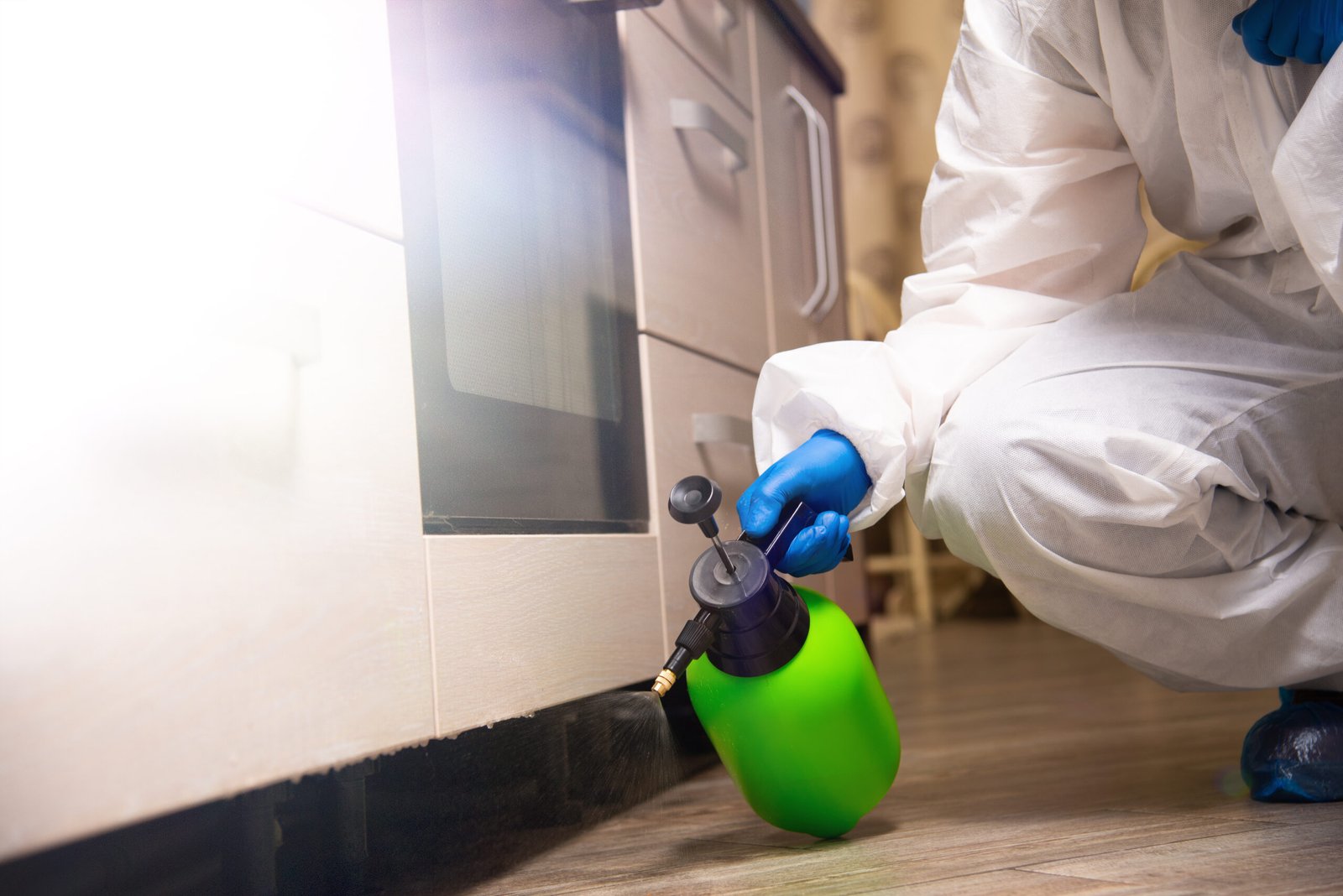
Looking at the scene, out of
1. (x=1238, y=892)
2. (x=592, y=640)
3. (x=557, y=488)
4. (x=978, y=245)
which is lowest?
(x=1238, y=892)

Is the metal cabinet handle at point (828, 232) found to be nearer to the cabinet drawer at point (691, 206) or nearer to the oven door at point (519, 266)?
the cabinet drawer at point (691, 206)

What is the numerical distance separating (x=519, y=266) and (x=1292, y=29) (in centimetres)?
54

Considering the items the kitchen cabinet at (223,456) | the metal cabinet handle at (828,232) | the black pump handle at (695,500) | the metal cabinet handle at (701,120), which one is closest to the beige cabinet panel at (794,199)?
the metal cabinet handle at (828,232)

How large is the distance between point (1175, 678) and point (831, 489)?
36 centimetres

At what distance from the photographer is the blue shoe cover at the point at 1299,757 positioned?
2.76 feet

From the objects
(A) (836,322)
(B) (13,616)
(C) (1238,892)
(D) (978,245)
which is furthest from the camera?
(A) (836,322)

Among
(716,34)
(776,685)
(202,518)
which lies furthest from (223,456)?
(716,34)

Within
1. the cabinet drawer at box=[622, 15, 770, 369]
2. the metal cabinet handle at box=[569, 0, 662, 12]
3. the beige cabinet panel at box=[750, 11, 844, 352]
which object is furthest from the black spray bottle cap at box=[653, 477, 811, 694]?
the beige cabinet panel at box=[750, 11, 844, 352]

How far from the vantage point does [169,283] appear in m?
0.54

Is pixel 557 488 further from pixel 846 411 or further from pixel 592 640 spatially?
pixel 846 411

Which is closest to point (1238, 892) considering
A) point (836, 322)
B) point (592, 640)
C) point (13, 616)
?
point (592, 640)

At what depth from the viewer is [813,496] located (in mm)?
809

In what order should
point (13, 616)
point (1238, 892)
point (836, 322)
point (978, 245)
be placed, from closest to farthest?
point (13, 616) < point (1238, 892) < point (978, 245) < point (836, 322)

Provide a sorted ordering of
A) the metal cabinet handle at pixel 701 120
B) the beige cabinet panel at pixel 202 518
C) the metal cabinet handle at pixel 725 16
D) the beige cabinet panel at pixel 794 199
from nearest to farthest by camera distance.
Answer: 1. the beige cabinet panel at pixel 202 518
2. the metal cabinet handle at pixel 701 120
3. the metal cabinet handle at pixel 725 16
4. the beige cabinet panel at pixel 794 199
